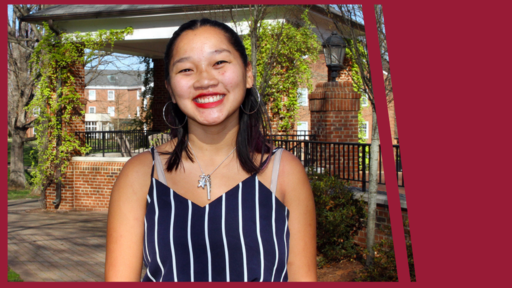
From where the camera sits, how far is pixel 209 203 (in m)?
1.45

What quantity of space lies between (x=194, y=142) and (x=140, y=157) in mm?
192

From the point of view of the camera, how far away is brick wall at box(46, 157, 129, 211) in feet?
36.4

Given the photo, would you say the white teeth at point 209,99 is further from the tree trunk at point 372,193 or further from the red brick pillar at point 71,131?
the red brick pillar at point 71,131

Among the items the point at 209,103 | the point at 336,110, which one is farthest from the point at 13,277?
the point at 336,110

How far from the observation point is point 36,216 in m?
10.9

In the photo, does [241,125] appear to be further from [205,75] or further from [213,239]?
[213,239]

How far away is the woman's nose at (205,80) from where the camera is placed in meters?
1.39

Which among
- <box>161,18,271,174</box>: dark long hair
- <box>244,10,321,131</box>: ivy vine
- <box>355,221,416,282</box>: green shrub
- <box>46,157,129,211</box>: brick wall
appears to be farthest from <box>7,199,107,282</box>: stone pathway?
<box>161,18,271,174</box>: dark long hair

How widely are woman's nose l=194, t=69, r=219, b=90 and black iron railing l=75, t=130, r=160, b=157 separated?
10.8 meters

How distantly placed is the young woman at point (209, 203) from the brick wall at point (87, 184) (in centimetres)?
995

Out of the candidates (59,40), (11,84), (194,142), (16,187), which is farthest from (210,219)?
(16,187)

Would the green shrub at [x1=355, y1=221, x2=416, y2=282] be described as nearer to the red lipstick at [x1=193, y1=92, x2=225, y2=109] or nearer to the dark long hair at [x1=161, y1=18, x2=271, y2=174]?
the dark long hair at [x1=161, y1=18, x2=271, y2=174]

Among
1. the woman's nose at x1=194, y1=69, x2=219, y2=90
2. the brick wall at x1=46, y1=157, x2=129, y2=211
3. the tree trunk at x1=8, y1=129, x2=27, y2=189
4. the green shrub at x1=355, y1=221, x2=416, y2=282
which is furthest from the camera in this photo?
the tree trunk at x1=8, y1=129, x2=27, y2=189

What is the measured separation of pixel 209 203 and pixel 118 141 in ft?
→ 36.7
